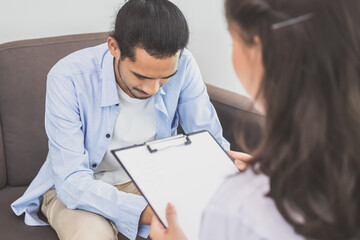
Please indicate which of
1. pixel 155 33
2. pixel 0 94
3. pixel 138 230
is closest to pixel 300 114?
pixel 155 33

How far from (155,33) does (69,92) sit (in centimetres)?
30

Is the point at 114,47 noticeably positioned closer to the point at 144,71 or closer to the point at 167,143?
the point at 144,71

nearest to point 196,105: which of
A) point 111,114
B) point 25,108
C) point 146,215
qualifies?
point 111,114

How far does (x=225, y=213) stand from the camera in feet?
1.94

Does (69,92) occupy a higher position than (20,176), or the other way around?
(69,92)

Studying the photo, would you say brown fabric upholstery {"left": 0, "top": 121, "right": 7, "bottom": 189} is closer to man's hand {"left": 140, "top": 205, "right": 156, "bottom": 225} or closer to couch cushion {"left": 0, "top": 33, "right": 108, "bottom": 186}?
couch cushion {"left": 0, "top": 33, "right": 108, "bottom": 186}

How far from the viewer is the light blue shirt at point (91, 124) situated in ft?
3.92

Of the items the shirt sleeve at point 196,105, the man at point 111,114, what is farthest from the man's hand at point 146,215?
the shirt sleeve at point 196,105

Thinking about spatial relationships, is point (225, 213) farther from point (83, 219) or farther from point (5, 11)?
point (5, 11)

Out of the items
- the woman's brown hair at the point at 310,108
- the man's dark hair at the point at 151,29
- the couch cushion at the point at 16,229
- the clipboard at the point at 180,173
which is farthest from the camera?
the couch cushion at the point at 16,229

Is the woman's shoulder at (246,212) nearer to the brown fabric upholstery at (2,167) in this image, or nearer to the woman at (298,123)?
the woman at (298,123)

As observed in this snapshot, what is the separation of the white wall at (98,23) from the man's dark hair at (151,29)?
292 millimetres

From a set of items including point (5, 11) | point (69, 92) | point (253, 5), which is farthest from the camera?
point (5, 11)

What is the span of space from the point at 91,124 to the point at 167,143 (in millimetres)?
383
